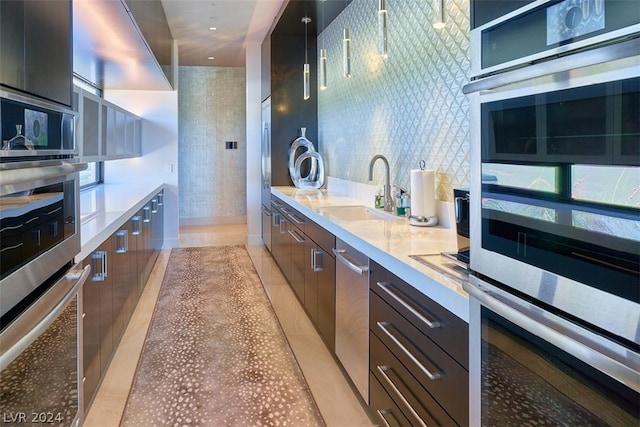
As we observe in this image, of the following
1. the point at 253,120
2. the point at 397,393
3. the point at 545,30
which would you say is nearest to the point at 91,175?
the point at 253,120

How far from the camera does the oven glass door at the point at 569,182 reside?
66 centimetres

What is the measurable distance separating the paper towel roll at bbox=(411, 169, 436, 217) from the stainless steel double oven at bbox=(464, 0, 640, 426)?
52.3 inches

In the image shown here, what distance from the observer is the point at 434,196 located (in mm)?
2418

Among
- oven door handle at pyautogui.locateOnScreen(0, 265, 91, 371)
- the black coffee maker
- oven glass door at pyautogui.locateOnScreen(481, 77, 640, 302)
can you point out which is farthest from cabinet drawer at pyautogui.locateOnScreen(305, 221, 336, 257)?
oven glass door at pyautogui.locateOnScreen(481, 77, 640, 302)

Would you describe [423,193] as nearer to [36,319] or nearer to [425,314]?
[425,314]

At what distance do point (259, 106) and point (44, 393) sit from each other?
5.37 m

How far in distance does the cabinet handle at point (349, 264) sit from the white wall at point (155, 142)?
4.38 meters

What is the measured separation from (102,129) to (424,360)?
358 cm

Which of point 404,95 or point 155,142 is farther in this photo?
point 155,142

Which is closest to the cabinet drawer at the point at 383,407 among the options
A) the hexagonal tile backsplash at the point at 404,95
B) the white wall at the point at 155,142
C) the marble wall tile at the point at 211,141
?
the hexagonal tile backsplash at the point at 404,95

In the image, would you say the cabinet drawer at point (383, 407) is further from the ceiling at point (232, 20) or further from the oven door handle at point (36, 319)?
the ceiling at point (232, 20)

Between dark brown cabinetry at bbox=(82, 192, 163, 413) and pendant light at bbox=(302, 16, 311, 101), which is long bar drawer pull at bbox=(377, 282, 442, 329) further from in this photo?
pendant light at bbox=(302, 16, 311, 101)

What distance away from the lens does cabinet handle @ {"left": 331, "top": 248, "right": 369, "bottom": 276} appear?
6.55 ft

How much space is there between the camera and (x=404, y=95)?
9.50 feet
